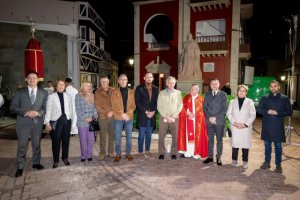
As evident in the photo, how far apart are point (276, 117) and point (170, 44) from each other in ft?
55.8

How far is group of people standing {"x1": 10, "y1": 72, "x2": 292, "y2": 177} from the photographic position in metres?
5.73

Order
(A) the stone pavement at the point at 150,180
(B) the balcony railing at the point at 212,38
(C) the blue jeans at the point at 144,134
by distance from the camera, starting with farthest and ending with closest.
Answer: (B) the balcony railing at the point at 212,38 < (C) the blue jeans at the point at 144,134 < (A) the stone pavement at the point at 150,180

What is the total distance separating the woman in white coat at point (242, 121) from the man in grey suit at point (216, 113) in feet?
0.78

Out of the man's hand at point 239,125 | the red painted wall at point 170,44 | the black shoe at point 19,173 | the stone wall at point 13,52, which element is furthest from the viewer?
the red painted wall at point 170,44

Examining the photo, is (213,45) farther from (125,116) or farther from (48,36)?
(125,116)

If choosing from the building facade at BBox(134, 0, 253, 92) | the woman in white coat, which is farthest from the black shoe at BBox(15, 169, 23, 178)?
the building facade at BBox(134, 0, 253, 92)

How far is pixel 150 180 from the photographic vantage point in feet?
17.2

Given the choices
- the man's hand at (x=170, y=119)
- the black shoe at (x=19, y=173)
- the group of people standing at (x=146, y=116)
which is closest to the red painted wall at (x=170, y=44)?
the group of people standing at (x=146, y=116)

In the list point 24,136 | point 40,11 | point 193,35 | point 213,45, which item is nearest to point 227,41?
point 213,45

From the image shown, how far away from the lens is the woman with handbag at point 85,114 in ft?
20.6

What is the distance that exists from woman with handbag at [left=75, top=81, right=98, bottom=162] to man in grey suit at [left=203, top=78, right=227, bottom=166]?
9.00 ft

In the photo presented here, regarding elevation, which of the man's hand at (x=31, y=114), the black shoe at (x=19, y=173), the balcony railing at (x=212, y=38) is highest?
the balcony railing at (x=212, y=38)

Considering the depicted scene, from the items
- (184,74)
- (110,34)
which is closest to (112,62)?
(110,34)

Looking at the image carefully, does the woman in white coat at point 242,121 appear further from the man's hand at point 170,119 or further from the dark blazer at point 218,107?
the man's hand at point 170,119
